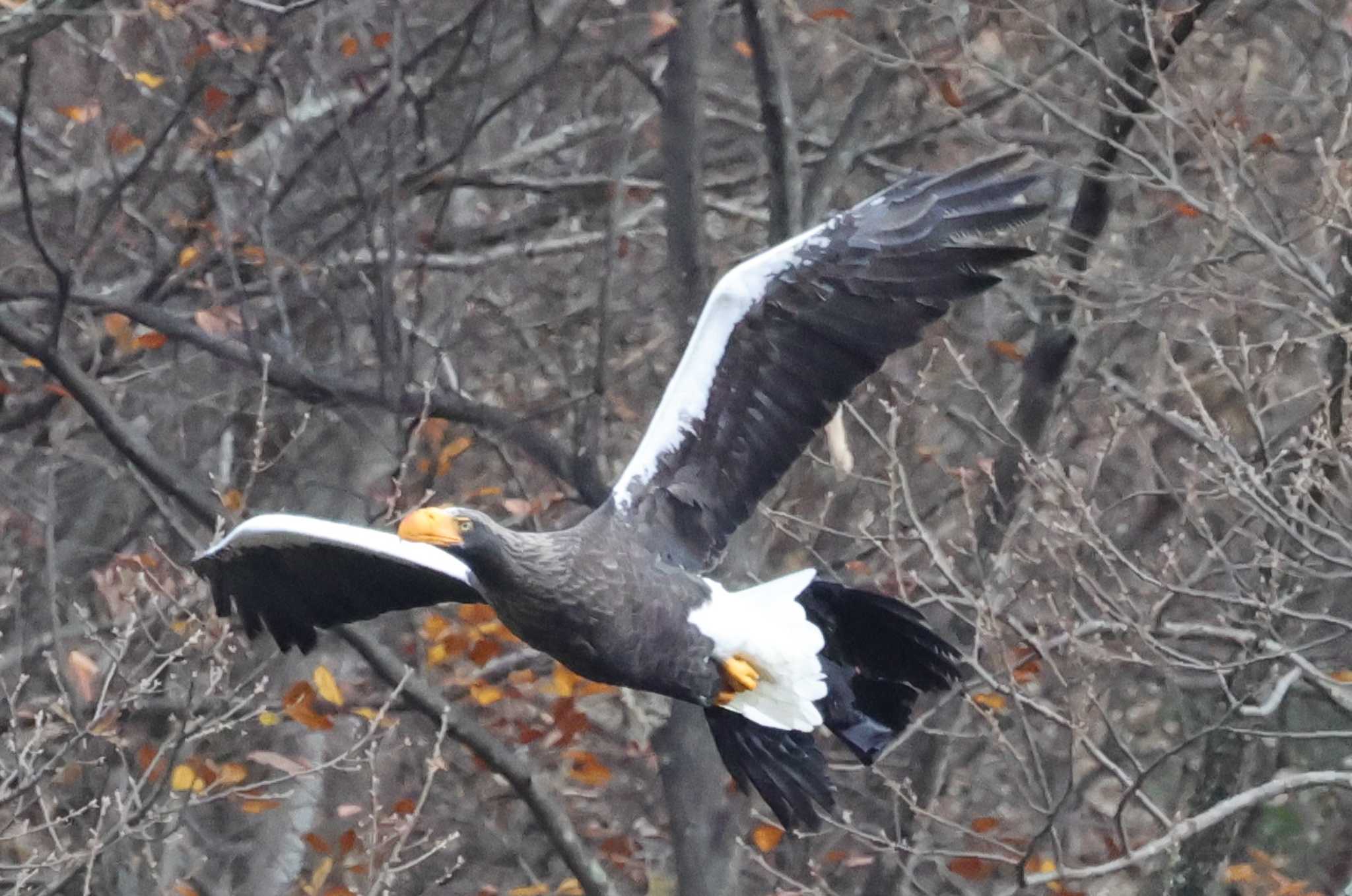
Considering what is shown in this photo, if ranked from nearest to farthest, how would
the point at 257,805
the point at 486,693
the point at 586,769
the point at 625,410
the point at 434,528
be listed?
the point at 434,528, the point at 257,805, the point at 486,693, the point at 586,769, the point at 625,410

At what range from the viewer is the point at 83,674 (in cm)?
614

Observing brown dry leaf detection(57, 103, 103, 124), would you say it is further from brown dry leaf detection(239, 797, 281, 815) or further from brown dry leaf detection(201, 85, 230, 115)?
brown dry leaf detection(239, 797, 281, 815)

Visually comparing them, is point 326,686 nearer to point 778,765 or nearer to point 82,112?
point 778,765

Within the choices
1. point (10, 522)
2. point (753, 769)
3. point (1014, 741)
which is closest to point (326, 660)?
point (10, 522)

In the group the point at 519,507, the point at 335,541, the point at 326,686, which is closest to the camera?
the point at 335,541

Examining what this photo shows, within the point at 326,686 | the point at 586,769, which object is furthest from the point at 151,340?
the point at 586,769

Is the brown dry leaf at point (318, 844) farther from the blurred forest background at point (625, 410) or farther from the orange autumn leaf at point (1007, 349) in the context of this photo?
the orange autumn leaf at point (1007, 349)

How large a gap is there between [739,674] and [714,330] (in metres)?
0.91

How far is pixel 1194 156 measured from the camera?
7.84 metres

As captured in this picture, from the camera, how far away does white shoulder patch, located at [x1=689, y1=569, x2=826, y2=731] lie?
552 cm

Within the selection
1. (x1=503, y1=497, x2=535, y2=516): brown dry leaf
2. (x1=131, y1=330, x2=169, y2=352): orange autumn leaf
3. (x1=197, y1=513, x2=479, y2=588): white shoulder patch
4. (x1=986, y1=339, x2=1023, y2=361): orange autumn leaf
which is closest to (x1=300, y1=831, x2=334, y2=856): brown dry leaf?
(x1=503, y1=497, x2=535, y2=516): brown dry leaf

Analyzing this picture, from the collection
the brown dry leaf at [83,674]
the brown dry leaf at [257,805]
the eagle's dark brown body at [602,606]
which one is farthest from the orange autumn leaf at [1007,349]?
the brown dry leaf at [83,674]

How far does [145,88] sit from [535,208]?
4.93ft

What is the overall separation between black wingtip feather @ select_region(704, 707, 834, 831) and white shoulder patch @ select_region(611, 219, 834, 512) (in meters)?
0.82
